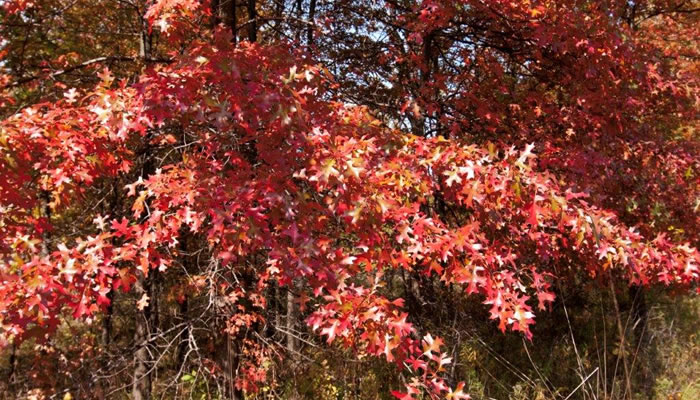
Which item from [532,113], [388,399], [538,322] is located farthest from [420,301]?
[538,322]

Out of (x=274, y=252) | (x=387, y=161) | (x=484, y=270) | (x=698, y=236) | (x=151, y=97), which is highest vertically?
(x=151, y=97)

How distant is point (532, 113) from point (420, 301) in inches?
93.3

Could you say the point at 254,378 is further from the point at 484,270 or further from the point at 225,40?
the point at 225,40

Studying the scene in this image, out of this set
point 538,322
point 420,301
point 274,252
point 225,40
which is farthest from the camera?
point 538,322

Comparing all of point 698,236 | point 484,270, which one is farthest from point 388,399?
point 698,236

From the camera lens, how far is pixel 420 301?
17.5 feet

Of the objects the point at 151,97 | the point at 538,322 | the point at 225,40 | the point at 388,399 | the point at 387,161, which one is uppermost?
the point at 225,40

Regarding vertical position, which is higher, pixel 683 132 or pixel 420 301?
pixel 683 132

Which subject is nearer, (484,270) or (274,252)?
(274,252)

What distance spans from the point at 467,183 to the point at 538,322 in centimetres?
727

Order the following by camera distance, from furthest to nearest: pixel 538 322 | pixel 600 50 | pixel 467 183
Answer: pixel 538 322 < pixel 600 50 < pixel 467 183

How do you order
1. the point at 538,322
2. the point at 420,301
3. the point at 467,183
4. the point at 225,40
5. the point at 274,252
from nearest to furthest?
1. the point at 274,252
2. the point at 467,183
3. the point at 225,40
4. the point at 420,301
5. the point at 538,322

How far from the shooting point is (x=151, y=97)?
2.62 metres

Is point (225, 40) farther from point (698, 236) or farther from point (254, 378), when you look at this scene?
point (698, 236)
